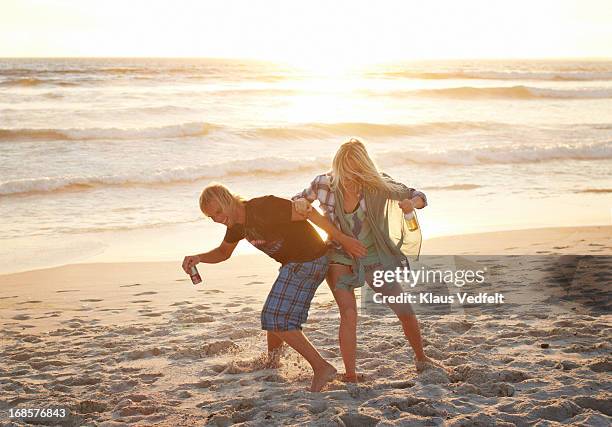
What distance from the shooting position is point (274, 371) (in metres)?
5.08

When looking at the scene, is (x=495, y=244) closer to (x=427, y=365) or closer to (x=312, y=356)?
(x=427, y=365)

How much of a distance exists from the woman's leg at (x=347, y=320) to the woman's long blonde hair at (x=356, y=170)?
0.53 meters

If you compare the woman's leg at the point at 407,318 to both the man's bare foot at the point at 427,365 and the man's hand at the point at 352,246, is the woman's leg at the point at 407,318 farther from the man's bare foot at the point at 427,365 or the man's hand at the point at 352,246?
the man's hand at the point at 352,246

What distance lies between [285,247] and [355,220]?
458 millimetres

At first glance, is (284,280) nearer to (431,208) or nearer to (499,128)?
(431,208)

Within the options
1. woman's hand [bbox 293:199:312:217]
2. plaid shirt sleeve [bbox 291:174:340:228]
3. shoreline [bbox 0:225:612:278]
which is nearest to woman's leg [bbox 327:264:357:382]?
plaid shirt sleeve [bbox 291:174:340:228]

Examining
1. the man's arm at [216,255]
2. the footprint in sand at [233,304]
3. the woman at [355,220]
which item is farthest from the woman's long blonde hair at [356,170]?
the footprint in sand at [233,304]

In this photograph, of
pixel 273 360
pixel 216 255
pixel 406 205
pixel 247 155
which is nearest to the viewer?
pixel 406 205

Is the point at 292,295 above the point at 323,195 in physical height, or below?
below

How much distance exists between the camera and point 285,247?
4629mm

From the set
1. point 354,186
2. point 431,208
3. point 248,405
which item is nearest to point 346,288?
point 354,186

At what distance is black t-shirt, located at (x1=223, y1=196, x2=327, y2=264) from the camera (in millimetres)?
4516

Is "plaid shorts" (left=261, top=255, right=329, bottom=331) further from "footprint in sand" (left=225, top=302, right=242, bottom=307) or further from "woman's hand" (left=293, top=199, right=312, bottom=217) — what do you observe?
"footprint in sand" (left=225, top=302, right=242, bottom=307)

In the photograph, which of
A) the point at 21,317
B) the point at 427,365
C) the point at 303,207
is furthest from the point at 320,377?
the point at 21,317
